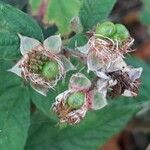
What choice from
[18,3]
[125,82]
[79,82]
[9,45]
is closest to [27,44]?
[9,45]

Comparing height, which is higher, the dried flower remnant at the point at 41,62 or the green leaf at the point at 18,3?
the dried flower remnant at the point at 41,62

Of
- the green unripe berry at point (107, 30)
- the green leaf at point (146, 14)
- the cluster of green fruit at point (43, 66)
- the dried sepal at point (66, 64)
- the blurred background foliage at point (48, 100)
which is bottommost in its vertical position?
the green leaf at point (146, 14)

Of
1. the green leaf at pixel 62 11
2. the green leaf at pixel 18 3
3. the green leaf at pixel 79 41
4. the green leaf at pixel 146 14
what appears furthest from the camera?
the green leaf at pixel 146 14

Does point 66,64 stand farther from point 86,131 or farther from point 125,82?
point 86,131

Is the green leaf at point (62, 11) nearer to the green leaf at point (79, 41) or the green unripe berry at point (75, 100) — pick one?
the green leaf at point (79, 41)

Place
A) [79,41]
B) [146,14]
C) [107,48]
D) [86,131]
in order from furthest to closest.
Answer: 1. [146,14]
2. [86,131]
3. [79,41]
4. [107,48]

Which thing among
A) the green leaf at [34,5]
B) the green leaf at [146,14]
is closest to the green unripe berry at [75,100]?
the green leaf at [34,5]

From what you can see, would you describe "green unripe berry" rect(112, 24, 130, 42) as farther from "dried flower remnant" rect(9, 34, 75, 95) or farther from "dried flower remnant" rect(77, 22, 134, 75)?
"dried flower remnant" rect(9, 34, 75, 95)
